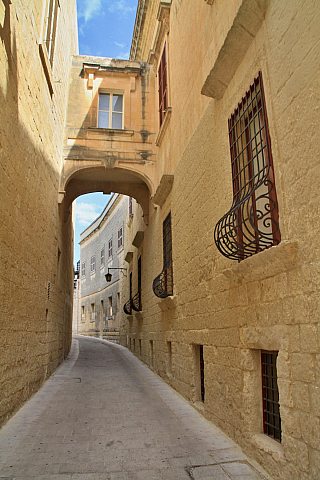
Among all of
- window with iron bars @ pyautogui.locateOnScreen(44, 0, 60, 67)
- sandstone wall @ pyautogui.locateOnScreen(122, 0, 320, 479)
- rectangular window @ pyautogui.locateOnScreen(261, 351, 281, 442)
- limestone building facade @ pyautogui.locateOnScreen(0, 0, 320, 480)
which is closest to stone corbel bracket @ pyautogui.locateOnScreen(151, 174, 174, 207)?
limestone building facade @ pyautogui.locateOnScreen(0, 0, 320, 480)

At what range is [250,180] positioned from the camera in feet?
→ 11.4

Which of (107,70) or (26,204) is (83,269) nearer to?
(107,70)

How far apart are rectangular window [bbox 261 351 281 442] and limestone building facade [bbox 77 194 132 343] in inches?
507

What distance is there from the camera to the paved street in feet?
11.4

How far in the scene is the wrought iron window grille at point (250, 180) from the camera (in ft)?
11.1

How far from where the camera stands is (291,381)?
2906mm

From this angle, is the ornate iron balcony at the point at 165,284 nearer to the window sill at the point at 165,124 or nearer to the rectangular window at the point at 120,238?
Result: the window sill at the point at 165,124

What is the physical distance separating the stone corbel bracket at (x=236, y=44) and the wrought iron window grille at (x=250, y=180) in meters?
0.48

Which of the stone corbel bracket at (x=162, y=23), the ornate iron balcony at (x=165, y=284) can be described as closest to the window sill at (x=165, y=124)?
the stone corbel bracket at (x=162, y=23)

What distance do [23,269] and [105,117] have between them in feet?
21.5

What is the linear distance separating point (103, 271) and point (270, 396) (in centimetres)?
2186

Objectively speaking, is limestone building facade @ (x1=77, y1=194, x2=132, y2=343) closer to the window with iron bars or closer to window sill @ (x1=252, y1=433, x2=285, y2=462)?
the window with iron bars

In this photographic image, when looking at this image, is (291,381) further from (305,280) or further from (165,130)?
(165,130)

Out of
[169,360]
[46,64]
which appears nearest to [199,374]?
[169,360]
